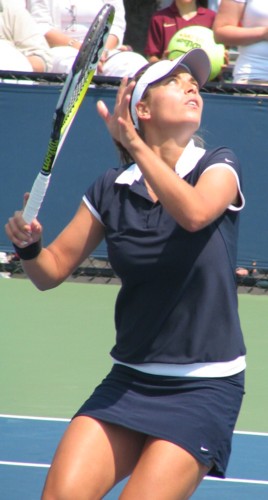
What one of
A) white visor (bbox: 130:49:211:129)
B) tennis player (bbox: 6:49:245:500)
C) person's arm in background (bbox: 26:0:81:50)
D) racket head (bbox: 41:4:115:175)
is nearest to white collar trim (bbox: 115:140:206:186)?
tennis player (bbox: 6:49:245:500)

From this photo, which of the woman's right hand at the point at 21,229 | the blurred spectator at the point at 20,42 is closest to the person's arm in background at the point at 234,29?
the blurred spectator at the point at 20,42

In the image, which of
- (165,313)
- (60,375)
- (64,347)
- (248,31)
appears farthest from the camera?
(248,31)

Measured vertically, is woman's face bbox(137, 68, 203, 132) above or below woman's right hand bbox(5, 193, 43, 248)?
above

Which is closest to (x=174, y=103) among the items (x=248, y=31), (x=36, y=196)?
(x=36, y=196)

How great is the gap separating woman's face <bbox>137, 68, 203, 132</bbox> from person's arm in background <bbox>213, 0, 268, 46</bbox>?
483 cm

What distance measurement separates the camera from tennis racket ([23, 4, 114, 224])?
354 cm

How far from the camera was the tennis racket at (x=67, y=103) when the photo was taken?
139 inches

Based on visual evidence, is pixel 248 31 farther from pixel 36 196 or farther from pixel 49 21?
pixel 36 196

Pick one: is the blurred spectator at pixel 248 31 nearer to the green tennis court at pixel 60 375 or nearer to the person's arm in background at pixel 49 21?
the person's arm in background at pixel 49 21

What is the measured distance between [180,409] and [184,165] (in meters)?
0.86

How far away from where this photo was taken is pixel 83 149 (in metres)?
8.76

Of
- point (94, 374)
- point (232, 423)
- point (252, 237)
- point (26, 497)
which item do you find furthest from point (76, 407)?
point (252, 237)

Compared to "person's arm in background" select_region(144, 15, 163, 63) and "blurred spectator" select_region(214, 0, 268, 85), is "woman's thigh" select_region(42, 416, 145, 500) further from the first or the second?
"person's arm in background" select_region(144, 15, 163, 63)

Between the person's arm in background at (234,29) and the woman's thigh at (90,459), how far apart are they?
541cm
